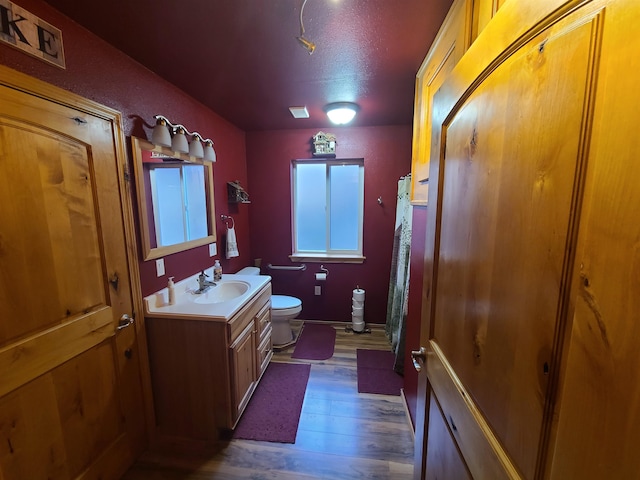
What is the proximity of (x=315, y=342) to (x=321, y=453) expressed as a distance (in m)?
1.31

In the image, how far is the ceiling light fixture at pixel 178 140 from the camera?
1682 mm

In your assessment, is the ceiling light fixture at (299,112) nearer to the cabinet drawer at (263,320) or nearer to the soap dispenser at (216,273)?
the soap dispenser at (216,273)

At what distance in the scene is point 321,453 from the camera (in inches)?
65.7

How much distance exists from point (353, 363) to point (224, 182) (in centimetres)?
216

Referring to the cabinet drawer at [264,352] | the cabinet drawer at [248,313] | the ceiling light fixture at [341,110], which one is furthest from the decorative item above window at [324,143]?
the cabinet drawer at [264,352]

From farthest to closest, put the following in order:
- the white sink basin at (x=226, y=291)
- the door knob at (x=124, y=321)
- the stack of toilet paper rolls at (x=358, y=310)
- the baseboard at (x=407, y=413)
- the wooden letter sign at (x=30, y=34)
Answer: the stack of toilet paper rolls at (x=358, y=310) < the white sink basin at (x=226, y=291) < the baseboard at (x=407, y=413) < the door knob at (x=124, y=321) < the wooden letter sign at (x=30, y=34)

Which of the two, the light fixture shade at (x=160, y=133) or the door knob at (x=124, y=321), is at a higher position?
the light fixture shade at (x=160, y=133)

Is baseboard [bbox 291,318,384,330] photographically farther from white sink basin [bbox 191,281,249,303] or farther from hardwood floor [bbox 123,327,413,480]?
white sink basin [bbox 191,281,249,303]

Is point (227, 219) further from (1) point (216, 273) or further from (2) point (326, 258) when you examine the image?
(2) point (326, 258)

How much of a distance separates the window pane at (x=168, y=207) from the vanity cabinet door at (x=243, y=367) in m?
0.84

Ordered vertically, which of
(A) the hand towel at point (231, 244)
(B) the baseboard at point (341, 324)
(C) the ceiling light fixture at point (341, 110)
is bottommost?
(B) the baseboard at point (341, 324)

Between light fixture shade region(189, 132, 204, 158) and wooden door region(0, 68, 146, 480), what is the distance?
597mm

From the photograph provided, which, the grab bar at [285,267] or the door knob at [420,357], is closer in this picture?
the door knob at [420,357]

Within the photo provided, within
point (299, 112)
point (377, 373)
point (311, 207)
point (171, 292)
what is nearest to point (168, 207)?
point (171, 292)
